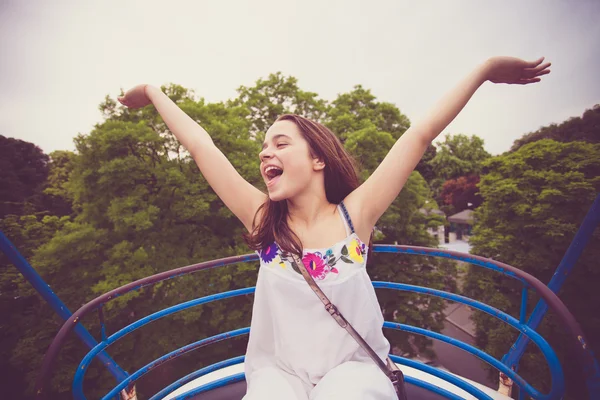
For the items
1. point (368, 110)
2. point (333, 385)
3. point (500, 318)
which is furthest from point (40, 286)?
point (368, 110)

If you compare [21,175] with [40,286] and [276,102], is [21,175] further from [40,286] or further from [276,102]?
[40,286]

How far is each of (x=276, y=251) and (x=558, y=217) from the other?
10666 millimetres

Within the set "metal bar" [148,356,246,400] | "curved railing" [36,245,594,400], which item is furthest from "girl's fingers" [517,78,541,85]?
"metal bar" [148,356,246,400]

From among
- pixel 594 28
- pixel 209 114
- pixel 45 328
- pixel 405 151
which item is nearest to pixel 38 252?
pixel 45 328

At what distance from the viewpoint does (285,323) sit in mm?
1292

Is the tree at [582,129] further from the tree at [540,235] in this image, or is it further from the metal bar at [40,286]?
the metal bar at [40,286]

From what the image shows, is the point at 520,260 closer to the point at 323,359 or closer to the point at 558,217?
the point at 558,217

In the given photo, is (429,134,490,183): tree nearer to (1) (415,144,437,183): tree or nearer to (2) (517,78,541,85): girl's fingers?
(1) (415,144,437,183): tree

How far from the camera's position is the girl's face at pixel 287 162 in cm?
143

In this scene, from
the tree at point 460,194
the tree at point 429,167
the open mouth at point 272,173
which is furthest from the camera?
the tree at point 429,167

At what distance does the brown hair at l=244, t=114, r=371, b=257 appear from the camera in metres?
1.42

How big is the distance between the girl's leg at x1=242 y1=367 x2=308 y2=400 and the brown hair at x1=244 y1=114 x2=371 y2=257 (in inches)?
20.8

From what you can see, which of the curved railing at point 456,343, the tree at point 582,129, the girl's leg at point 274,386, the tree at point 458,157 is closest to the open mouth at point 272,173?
the curved railing at point 456,343

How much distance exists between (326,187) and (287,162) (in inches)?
11.3
